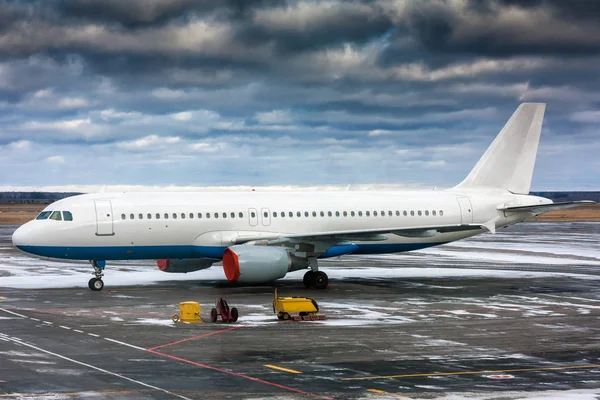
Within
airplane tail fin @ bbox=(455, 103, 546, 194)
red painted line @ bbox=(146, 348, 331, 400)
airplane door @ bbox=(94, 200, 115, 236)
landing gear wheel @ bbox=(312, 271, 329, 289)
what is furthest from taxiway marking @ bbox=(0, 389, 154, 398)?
airplane tail fin @ bbox=(455, 103, 546, 194)

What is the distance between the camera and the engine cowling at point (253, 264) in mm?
35344

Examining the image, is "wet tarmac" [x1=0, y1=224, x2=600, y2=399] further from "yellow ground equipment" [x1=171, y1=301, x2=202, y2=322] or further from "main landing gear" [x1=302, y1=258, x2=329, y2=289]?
"main landing gear" [x1=302, y1=258, x2=329, y2=289]

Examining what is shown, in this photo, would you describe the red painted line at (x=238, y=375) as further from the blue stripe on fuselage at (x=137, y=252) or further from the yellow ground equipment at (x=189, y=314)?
the blue stripe on fuselage at (x=137, y=252)

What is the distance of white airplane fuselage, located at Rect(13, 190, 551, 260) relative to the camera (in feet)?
125

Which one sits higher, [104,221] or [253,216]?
[253,216]

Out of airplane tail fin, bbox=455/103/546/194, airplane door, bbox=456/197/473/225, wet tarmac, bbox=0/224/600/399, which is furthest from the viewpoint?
airplane tail fin, bbox=455/103/546/194

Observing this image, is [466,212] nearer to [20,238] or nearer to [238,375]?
[20,238]

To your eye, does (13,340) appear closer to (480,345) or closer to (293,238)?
(480,345)

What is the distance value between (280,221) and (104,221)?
820cm

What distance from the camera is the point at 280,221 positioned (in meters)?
41.1

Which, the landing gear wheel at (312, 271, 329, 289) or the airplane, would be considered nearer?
the airplane

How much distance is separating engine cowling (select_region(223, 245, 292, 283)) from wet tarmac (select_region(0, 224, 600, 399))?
0.88 m

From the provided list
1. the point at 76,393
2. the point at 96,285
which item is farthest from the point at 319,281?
the point at 76,393

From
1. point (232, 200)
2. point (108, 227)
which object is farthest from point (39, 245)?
point (232, 200)
